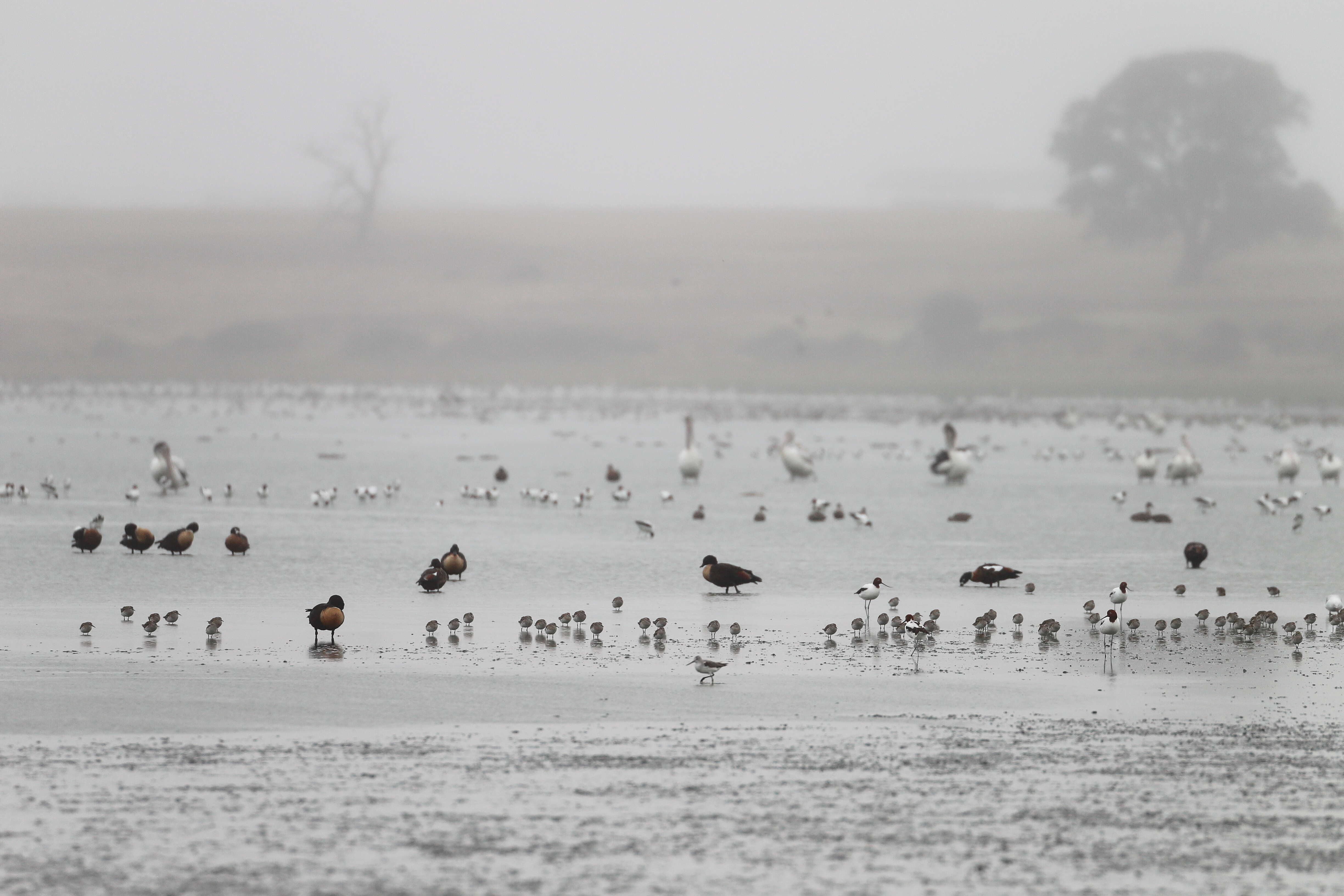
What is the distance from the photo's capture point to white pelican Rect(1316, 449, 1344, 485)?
43.6 m

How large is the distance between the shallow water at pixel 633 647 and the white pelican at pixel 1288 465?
1802 millimetres

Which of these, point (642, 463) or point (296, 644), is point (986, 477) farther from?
point (296, 644)

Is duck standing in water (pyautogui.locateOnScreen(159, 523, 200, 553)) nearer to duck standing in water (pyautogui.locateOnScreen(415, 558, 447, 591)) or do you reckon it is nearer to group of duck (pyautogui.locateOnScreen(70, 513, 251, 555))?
group of duck (pyautogui.locateOnScreen(70, 513, 251, 555))

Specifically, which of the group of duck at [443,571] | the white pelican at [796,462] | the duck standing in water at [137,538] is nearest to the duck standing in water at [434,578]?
the group of duck at [443,571]

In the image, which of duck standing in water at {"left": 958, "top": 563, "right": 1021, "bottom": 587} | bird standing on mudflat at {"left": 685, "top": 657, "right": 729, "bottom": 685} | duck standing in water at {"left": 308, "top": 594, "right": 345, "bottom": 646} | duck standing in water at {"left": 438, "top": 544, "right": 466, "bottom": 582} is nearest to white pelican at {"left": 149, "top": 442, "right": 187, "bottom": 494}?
duck standing in water at {"left": 438, "top": 544, "right": 466, "bottom": 582}

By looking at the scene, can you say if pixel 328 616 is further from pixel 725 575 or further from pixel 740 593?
pixel 740 593

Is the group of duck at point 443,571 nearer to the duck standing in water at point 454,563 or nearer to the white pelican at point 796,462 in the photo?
the duck standing in water at point 454,563

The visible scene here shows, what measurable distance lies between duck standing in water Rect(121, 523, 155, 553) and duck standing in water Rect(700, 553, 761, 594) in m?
9.04

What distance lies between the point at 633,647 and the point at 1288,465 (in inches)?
1261

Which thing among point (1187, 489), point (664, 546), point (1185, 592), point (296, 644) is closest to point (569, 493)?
point (664, 546)

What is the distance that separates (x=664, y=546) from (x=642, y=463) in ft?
81.0

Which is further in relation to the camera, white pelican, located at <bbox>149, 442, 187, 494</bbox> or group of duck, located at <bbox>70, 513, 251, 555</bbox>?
white pelican, located at <bbox>149, 442, 187, 494</bbox>

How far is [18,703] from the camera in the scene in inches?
503

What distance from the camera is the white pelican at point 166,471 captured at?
121ft
